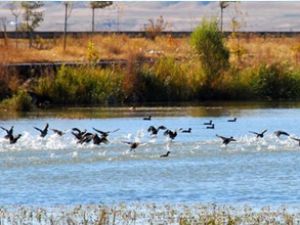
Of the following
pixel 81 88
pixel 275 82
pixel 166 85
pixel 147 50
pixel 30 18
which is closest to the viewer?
pixel 81 88

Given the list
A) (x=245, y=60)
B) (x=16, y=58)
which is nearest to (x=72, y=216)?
(x=16, y=58)

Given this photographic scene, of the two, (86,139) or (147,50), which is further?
(147,50)

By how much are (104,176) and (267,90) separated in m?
33.5

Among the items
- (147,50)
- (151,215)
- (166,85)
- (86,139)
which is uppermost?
(147,50)

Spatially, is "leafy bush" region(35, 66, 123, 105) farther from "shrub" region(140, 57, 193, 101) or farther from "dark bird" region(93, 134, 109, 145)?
"dark bird" region(93, 134, 109, 145)

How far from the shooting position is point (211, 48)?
62.6 meters

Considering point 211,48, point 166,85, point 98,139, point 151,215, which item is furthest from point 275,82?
point 151,215

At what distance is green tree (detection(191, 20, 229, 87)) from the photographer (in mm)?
62344

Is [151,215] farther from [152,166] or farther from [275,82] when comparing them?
[275,82]

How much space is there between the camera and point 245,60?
243 feet

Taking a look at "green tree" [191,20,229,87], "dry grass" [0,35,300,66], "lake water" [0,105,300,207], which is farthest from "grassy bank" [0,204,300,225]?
"dry grass" [0,35,300,66]

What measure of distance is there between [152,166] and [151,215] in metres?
9.88

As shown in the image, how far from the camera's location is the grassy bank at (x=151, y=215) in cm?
2045

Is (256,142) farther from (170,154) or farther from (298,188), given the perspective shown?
(298,188)
